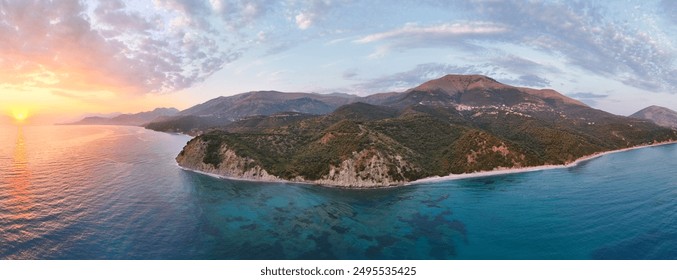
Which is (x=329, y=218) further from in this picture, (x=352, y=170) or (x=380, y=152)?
(x=380, y=152)

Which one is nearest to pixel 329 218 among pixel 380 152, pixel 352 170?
pixel 352 170

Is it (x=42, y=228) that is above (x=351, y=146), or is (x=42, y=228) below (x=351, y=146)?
below

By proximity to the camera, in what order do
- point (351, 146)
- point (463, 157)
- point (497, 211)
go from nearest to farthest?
1. point (497, 211)
2. point (351, 146)
3. point (463, 157)

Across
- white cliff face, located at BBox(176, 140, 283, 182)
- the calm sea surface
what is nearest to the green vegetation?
white cliff face, located at BBox(176, 140, 283, 182)

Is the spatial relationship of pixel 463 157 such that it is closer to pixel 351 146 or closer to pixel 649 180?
pixel 351 146

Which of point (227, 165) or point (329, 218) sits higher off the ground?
point (227, 165)

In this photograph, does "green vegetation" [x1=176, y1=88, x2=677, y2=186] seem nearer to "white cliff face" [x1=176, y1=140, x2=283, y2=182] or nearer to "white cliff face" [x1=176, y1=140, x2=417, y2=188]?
"white cliff face" [x1=176, y1=140, x2=417, y2=188]

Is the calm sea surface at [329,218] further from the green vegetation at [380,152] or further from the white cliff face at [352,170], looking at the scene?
the green vegetation at [380,152]

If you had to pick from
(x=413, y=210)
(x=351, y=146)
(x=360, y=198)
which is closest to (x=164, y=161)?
(x=351, y=146)
